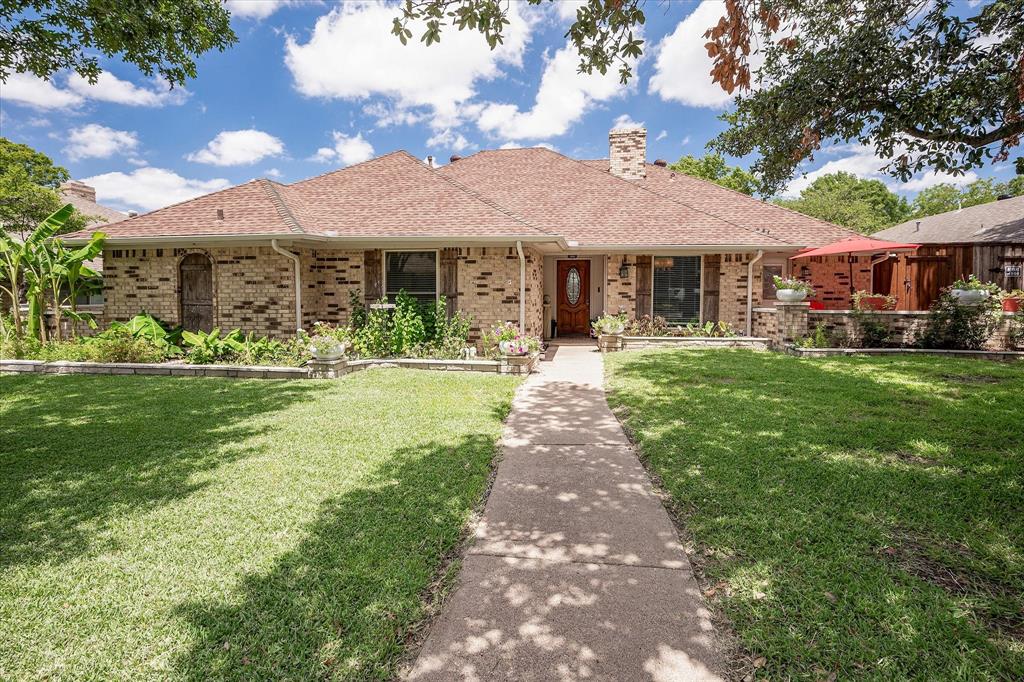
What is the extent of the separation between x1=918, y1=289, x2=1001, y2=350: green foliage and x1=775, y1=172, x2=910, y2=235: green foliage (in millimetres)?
28513

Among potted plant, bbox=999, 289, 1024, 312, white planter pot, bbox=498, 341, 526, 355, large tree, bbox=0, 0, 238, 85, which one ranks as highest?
large tree, bbox=0, 0, 238, 85

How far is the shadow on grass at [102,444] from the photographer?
12.4 feet

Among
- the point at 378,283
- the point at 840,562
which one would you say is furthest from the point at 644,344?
the point at 840,562

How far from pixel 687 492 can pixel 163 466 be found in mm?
4911

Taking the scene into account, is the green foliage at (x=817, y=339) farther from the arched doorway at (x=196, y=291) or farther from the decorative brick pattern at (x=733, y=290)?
the arched doorway at (x=196, y=291)

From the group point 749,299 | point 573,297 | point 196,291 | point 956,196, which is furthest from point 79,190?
point 956,196

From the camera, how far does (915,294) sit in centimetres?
1912

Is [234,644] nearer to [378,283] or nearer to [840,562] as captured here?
[840,562]

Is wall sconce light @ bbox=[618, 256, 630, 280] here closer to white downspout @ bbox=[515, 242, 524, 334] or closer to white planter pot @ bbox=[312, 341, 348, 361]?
white downspout @ bbox=[515, 242, 524, 334]

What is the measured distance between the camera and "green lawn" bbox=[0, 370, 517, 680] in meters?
2.46

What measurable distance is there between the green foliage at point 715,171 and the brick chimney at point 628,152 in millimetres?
16671

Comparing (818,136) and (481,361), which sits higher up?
(818,136)

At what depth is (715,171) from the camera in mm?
33094

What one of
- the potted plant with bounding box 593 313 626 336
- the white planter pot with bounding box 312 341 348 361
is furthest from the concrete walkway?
the potted plant with bounding box 593 313 626 336
